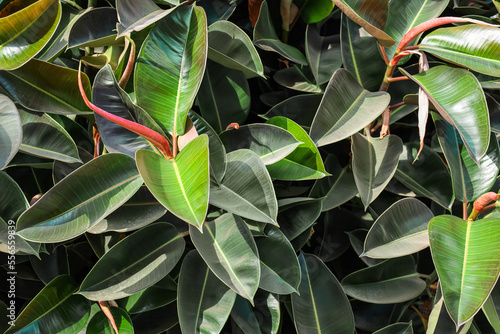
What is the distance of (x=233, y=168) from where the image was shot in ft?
2.18

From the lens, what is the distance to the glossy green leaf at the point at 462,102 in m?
0.64

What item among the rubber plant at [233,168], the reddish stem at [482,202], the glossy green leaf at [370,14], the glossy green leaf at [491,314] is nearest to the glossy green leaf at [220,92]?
the rubber plant at [233,168]

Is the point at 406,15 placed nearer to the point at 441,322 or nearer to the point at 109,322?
the point at 441,322

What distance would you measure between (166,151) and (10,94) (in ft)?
1.00

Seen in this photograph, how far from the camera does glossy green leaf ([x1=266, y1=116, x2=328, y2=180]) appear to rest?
2.30 feet

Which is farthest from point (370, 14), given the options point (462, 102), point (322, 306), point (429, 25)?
point (322, 306)

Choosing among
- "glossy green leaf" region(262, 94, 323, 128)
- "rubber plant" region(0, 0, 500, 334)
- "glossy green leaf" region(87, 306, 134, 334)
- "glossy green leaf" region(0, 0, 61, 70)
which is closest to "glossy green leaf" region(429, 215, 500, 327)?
"rubber plant" region(0, 0, 500, 334)

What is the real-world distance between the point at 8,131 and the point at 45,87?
13 centimetres

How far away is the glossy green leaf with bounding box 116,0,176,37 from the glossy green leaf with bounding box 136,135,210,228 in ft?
0.68

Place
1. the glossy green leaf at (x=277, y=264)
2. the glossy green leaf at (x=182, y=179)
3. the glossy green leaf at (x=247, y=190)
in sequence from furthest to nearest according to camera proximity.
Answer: the glossy green leaf at (x=277, y=264), the glossy green leaf at (x=247, y=190), the glossy green leaf at (x=182, y=179)

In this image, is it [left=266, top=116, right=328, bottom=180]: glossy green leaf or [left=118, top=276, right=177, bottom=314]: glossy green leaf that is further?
[left=118, top=276, right=177, bottom=314]: glossy green leaf

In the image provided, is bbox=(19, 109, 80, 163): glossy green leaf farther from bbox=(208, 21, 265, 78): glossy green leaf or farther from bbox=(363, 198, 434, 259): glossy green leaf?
bbox=(363, 198, 434, 259): glossy green leaf

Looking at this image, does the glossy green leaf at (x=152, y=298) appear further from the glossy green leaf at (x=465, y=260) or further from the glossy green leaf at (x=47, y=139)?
the glossy green leaf at (x=465, y=260)

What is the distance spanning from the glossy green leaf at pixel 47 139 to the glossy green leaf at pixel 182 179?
191 millimetres
